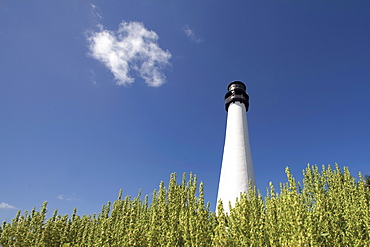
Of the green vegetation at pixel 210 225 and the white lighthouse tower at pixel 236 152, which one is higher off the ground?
the white lighthouse tower at pixel 236 152

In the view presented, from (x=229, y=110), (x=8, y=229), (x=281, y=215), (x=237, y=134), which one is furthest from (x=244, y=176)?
(x=8, y=229)

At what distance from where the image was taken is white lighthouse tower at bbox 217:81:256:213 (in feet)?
49.9

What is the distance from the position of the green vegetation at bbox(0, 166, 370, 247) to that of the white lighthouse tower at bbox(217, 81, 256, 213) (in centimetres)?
819

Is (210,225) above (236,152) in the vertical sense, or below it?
below

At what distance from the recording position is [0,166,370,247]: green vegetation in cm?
363

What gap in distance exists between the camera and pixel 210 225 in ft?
17.8

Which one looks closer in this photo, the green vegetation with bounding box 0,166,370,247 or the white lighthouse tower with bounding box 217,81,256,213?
the green vegetation with bounding box 0,166,370,247

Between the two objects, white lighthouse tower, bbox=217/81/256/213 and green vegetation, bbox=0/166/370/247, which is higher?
white lighthouse tower, bbox=217/81/256/213

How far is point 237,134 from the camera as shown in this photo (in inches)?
723

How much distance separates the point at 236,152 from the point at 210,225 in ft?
40.2

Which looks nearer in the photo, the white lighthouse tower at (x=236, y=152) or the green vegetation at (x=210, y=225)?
the green vegetation at (x=210, y=225)

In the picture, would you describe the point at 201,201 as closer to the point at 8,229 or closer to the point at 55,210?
the point at 55,210

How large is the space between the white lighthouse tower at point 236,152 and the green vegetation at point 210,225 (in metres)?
8.19

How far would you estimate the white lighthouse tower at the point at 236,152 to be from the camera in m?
15.2
